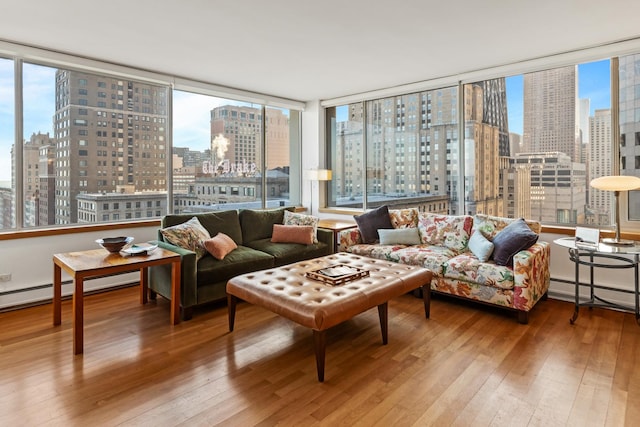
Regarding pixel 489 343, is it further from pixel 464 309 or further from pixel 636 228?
pixel 636 228

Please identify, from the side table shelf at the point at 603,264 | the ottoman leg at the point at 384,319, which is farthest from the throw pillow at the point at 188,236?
the side table shelf at the point at 603,264

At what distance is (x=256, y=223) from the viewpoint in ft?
15.0

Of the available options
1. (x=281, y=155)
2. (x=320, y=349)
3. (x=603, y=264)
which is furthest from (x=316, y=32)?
(x=603, y=264)

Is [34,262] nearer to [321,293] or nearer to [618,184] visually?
[321,293]

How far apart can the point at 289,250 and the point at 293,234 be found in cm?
31

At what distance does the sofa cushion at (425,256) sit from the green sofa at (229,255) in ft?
3.11

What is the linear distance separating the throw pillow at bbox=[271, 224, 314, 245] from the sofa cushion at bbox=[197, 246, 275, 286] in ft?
1.53

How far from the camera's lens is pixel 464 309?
349cm

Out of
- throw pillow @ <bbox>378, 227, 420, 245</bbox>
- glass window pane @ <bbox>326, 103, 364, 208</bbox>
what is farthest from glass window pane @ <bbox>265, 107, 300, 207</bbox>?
throw pillow @ <bbox>378, 227, 420, 245</bbox>

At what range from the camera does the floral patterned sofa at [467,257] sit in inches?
125

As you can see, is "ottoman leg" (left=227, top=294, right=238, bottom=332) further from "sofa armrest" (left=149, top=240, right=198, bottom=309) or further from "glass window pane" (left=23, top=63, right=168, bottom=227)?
"glass window pane" (left=23, top=63, right=168, bottom=227)

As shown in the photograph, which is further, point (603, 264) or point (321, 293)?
point (603, 264)

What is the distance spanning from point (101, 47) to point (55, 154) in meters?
1.20

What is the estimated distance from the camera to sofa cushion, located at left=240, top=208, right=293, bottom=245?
4.45 metres
